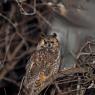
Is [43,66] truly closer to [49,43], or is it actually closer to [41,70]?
[41,70]

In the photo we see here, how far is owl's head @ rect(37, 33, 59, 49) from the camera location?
8.64 ft

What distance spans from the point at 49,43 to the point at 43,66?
1.03 ft

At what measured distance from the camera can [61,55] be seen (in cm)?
259

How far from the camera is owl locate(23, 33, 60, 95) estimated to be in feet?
7.09

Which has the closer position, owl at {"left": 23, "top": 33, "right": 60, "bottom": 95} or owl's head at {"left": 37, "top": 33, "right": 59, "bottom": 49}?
owl at {"left": 23, "top": 33, "right": 60, "bottom": 95}

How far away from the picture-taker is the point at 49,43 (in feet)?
8.85

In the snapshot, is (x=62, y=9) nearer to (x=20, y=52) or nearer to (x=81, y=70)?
(x=20, y=52)

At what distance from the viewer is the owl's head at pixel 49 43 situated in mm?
2633

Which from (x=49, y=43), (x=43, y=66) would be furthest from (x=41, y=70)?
(x=49, y=43)

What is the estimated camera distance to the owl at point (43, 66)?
2.16m

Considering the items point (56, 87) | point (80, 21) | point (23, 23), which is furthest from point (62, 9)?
point (56, 87)

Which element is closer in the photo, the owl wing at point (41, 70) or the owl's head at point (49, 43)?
the owl wing at point (41, 70)

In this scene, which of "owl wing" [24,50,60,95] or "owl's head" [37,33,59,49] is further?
A: "owl's head" [37,33,59,49]

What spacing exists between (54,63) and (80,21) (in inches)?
36.8
